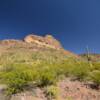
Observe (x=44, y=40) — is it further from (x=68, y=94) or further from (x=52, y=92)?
(x=52, y=92)

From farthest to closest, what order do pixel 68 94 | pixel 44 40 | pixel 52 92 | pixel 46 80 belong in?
pixel 44 40
pixel 46 80
pixel 68 94
pixel 52 92

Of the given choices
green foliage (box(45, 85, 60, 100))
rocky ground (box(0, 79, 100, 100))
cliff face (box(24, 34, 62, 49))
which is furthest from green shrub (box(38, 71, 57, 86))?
cliff face (box(24, 34, 62, 49))

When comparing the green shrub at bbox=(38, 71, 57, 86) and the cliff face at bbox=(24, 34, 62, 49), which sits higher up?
the cliff face at bbox=(24, 34, 62, 49)

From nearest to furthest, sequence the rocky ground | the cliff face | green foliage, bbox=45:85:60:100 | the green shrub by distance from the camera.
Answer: green foliage, bbox=45:85:60:100, the rocky ground, the green shrub, the cliff face

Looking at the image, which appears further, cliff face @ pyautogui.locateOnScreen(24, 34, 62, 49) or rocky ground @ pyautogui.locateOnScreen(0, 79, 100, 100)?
cliff face @ pyautogui.locateOnScreen(24, 34, 62, 49)

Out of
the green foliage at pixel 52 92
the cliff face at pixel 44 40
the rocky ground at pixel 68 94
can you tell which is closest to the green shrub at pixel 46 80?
the rocky ground at pixel 68 94

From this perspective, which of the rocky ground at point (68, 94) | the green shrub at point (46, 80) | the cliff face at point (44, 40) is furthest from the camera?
the cliff face at point (44, 40)

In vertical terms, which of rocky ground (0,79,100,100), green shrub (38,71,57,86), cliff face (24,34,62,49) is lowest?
rocky ground (0,79,100,100)

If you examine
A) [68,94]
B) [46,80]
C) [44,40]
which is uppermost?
[44,40]

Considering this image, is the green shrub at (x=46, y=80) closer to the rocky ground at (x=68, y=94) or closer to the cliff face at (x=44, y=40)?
the rocky ground at (x=68, y=94)

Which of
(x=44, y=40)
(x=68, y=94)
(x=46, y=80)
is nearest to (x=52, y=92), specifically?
(x=68, y=94)

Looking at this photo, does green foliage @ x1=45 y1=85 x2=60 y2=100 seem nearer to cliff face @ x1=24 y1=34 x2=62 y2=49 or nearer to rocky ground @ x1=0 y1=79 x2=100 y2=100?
rocky ground @ x1=0 y1=79 x2=100 y2=100

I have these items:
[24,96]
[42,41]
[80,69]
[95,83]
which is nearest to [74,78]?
[80,69]

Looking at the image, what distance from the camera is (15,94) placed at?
10.7 meters
